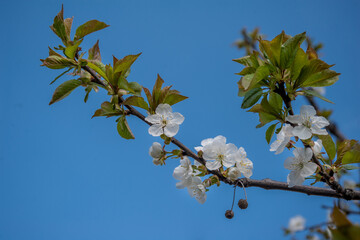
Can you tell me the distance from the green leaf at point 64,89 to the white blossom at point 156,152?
1.31ft

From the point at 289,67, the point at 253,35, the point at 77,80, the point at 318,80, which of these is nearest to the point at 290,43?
the point at 289,67

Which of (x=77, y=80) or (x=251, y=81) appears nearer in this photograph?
(x=251, y=81)

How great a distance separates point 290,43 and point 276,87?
0.56 ft

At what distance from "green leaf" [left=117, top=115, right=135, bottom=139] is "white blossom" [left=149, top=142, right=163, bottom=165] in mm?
113

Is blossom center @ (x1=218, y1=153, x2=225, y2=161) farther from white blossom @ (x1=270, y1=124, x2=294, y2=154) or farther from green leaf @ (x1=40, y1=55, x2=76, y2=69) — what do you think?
green leaf @ (x1=40, y1=55, x2=76, y2=69)

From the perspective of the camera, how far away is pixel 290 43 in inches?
41.2

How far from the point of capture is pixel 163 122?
114cm

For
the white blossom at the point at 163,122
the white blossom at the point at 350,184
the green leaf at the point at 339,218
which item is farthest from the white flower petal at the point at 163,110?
the white blossom at the point at 350,184

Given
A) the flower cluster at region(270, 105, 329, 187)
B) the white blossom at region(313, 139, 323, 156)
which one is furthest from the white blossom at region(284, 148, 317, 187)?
the white blossom at region(313, 139, 323, 156)

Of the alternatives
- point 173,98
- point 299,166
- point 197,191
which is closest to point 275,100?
point 299,166

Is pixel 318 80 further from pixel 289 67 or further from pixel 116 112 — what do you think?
pixel 116 112

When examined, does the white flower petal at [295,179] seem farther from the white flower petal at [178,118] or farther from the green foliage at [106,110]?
the green foliage at [106,110]

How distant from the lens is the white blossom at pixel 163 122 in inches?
44.5

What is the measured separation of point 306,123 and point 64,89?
972 millimetres
